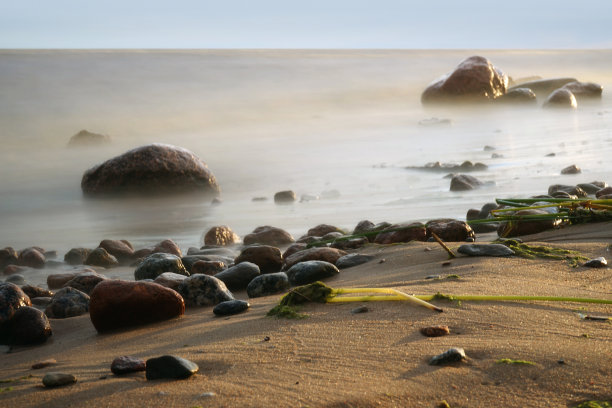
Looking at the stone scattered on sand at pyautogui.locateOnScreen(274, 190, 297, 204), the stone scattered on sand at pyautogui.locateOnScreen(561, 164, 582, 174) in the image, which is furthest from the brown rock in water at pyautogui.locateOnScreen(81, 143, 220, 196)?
the stone scattered on sand at pyautogui.locateOnScreen(561, 164, 582, 174)

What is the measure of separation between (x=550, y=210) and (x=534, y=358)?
85.7 inches

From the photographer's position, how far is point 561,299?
205 centimetres

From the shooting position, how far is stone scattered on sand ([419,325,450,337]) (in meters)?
1.87

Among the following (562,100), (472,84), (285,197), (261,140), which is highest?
(472,84)

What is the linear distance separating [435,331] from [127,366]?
0.81 m

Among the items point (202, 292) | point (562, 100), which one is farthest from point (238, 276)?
point (562, 100)

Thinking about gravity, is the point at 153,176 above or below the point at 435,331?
above

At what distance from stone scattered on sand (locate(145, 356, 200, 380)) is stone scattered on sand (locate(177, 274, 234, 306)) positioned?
1106 millimetres

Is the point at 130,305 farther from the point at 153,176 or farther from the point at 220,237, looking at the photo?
the point at 153,176

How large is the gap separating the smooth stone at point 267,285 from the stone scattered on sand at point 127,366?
1.19 metres

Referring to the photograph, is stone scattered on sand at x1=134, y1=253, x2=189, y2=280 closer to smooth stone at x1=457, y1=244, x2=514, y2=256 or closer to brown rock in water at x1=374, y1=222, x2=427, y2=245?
brown rock in water at x1=374, y1=222, x2=427, y2=245

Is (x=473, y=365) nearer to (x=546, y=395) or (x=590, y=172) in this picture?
(x=546, y=395)

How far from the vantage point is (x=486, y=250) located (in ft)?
9.25

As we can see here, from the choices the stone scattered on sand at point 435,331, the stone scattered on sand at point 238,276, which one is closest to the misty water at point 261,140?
the stone scattered on sand at point 238,276
